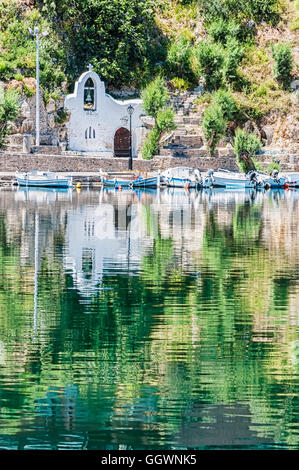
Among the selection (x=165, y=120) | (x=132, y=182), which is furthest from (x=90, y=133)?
(x=132, y=182)

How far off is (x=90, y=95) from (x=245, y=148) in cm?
1218

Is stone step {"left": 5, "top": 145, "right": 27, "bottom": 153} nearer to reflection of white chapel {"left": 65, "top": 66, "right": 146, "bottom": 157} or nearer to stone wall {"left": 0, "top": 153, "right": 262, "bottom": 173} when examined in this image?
stone wall {"left": 0, "top": 153, "right": 262, "bottom": 173}

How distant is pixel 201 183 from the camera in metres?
73.9

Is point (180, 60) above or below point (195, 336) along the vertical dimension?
above

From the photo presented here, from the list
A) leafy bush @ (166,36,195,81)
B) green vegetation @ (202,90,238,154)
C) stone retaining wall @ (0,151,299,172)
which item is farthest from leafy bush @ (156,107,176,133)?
leafy bush @ (166,36,195,81)

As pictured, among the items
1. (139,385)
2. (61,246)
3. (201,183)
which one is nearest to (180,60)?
(201,183)

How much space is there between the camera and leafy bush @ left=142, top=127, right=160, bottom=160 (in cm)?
7506

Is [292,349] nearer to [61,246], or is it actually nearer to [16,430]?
[16,430]

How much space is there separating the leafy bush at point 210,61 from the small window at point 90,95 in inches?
350

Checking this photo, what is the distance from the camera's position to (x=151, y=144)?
75438 millimetres

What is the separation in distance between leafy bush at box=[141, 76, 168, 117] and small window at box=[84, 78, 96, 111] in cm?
384

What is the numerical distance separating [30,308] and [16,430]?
7175 millimetres

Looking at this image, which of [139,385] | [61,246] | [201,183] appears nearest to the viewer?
[139,385]
